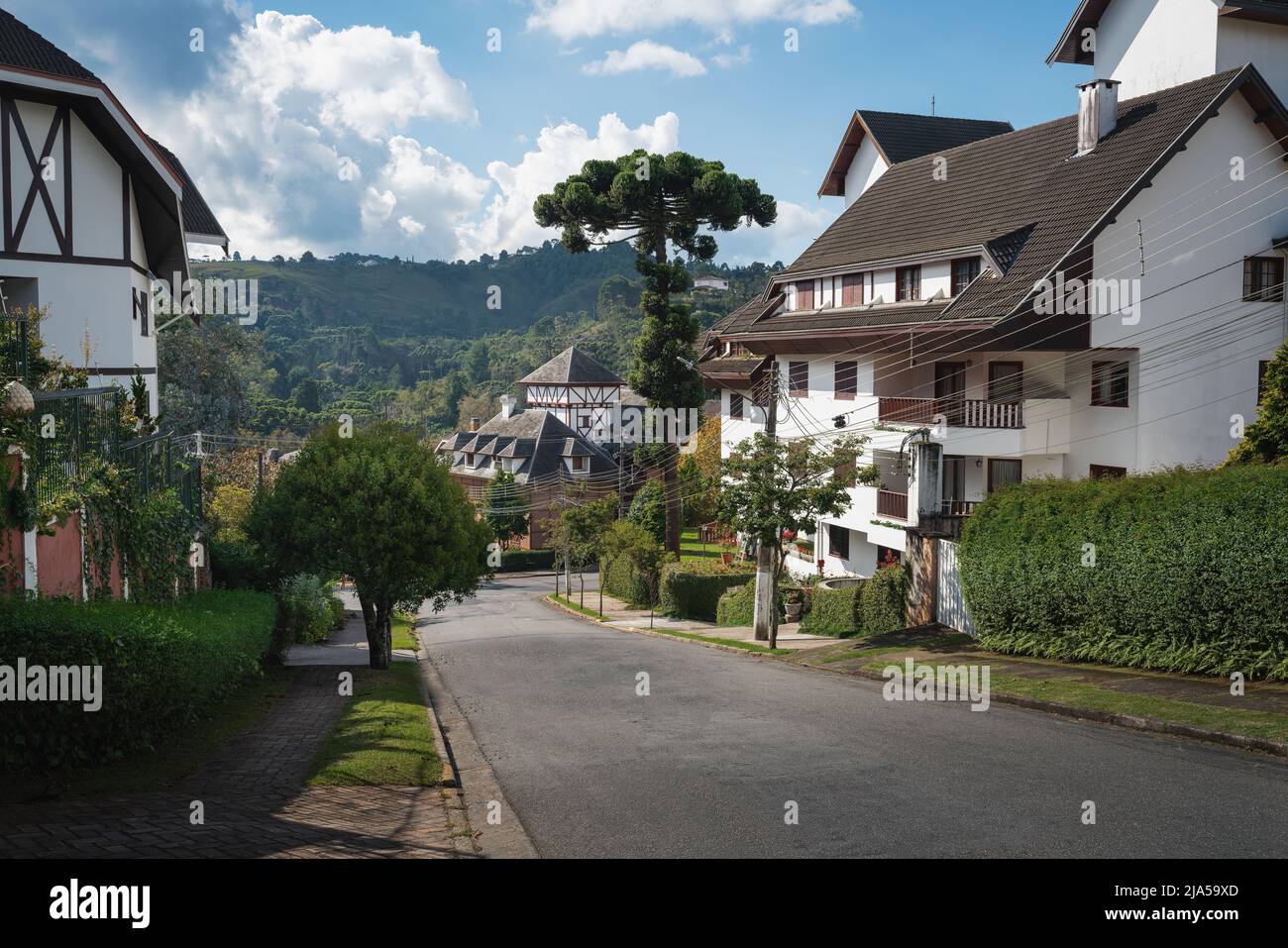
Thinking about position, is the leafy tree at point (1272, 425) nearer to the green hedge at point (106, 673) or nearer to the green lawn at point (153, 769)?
the green lawn at point (153, 769)

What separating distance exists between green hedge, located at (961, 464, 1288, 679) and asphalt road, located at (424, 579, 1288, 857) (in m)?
3.02

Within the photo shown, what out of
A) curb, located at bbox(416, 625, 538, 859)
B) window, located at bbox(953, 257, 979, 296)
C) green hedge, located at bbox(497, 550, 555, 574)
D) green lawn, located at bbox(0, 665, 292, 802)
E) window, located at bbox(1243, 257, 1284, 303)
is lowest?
green hedge, located at bbox(497, 550, 555, 574)

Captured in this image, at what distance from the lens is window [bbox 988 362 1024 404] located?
30.3 metres

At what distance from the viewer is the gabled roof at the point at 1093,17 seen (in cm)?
2923

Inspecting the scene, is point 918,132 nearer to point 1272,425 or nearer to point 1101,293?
point 1101,293

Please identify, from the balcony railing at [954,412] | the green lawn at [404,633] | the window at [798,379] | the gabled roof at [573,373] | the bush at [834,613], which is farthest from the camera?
the gabled roof at [573,373]

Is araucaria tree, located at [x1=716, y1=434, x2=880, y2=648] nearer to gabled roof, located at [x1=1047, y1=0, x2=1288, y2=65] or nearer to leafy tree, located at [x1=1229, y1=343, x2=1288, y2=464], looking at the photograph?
leafy tree, located at [x1=1229, y1=343, x2=1288, y2=464]

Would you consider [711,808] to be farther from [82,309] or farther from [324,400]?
[324,400]

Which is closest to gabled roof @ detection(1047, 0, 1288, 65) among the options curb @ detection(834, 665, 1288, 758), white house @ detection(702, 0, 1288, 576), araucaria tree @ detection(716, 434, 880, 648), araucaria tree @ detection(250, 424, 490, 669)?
white house @ detection(702, 0, 1288, 576)

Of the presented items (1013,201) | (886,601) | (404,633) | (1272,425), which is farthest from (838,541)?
(1272,425)

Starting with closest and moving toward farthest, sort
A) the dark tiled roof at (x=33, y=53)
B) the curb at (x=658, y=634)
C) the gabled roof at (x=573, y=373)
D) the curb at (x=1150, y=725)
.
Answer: the curb at (x=1150, y=725), the dark tiled roof at (x=33, y=53), the curb at (x=658, y=634), the gabled roof at (x=573, y=373)

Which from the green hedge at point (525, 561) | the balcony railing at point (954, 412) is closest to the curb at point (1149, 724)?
the balcony railing at point (954, 412)

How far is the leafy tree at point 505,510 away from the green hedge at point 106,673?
193 feet

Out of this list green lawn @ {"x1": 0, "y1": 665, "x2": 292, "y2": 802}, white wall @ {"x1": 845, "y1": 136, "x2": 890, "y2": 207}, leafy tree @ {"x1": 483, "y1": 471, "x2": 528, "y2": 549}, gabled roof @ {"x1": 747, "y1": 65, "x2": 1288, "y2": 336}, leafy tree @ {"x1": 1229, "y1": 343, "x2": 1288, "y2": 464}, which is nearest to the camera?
green lawn @ {"x1": 0, "y1": 665, "x2": 292, "y2": 802}
